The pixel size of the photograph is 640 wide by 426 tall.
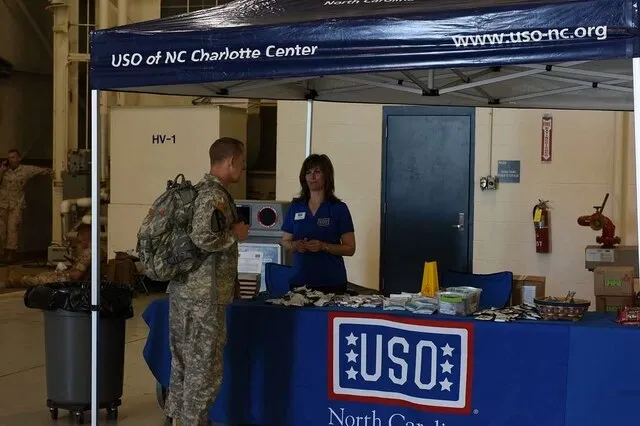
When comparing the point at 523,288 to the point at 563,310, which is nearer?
the point at 563,310

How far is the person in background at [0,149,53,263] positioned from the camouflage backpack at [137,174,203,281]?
336 inches

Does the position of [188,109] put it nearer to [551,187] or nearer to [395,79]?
[551,187]

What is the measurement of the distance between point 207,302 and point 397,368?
958mm

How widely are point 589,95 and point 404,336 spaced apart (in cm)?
236

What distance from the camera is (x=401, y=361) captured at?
4.47 meters

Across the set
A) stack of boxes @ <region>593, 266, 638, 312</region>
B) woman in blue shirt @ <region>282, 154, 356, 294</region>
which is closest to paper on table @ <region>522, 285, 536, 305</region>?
stack of boxes @ <region>593, 266, 638, 312</region>

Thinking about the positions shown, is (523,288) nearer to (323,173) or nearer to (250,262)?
(323,173)

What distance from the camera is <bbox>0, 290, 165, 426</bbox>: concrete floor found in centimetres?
544

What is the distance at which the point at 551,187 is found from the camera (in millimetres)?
8461

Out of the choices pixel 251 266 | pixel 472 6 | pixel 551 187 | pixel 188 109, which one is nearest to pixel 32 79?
pixel 188 109

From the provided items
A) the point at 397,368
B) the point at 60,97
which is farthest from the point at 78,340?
the point at 60,97

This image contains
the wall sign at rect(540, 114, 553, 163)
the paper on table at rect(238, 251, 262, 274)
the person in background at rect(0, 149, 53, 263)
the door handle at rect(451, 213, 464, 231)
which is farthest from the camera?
the person in background at rect(0, 149, 53, 263)

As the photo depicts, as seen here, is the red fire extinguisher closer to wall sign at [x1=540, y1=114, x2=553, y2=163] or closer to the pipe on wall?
wall sign at [x1=540, y1=114, x2=553, y2=163]

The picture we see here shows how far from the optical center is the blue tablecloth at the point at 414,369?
164 inches
